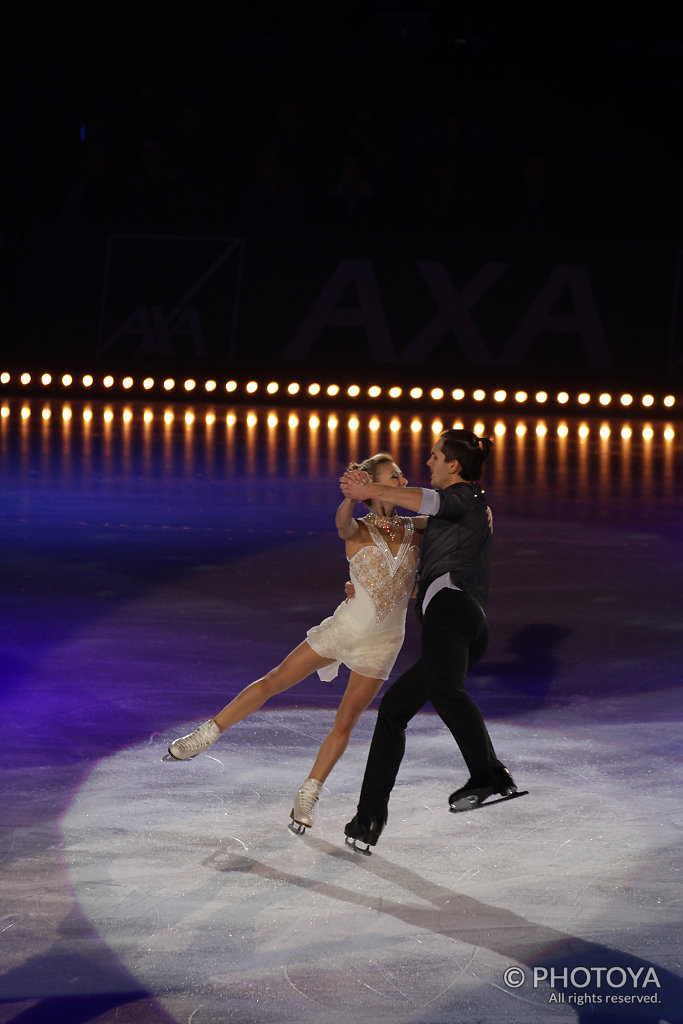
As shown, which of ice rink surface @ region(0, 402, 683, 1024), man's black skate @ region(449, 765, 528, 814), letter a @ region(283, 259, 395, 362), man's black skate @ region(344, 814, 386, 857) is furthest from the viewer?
letter a @ region(283, 259, 395, 362)

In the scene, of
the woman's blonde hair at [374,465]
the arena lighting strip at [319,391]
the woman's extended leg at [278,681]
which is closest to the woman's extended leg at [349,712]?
the woman's extended leg at [278,681]

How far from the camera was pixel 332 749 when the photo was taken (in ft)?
16.9

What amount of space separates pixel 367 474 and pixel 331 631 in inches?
24.0

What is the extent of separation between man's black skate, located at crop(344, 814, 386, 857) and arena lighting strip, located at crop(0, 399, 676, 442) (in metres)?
9.35

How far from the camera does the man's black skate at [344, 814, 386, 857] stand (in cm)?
495

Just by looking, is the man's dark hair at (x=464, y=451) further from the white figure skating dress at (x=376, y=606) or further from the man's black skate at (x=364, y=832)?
the man's black skate at (x=364, y=832)

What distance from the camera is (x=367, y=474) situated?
4.99m

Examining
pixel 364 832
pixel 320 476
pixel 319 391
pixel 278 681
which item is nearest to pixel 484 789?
pixel 364 832

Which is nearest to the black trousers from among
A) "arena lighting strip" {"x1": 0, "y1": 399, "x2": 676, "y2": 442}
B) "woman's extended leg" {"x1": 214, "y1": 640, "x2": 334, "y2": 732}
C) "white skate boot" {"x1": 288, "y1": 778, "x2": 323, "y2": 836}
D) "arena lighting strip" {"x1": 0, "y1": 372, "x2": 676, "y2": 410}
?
"white skate boot" {"x1": 288, "y1": 778, "x2": 323, "y2": 836}

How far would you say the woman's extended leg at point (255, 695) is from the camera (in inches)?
210

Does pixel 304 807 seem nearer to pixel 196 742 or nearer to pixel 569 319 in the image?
pixel 196 742

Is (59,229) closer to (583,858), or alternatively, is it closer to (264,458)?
(264,458)

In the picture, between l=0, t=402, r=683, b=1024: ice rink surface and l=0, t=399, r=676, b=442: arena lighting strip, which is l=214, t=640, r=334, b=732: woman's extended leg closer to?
l=0, t=402, r=683, b=1024: ice rink surface

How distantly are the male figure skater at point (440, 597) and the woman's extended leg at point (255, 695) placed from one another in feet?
1.40
